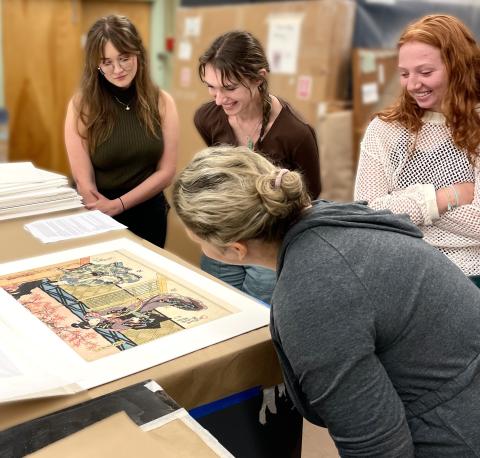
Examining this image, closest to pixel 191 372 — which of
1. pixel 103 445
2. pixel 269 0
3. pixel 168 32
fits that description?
pixel 103 445

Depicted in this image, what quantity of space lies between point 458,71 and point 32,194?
3.61 ft

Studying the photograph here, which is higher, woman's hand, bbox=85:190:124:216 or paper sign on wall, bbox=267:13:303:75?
paper sign on wall, bbox=267:13:303:75

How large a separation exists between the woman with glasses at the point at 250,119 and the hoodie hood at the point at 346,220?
1.84ft

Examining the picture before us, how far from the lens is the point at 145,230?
5.88 feet

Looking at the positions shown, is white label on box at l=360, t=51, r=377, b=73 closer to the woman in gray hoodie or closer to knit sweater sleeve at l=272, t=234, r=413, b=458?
the woman in gray hoodie

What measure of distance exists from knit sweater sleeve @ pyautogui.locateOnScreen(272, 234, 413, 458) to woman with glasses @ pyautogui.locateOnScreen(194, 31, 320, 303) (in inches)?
26.3

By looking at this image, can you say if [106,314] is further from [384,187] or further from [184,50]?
[184,50]

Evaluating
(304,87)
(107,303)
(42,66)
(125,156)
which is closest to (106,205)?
(125,156)

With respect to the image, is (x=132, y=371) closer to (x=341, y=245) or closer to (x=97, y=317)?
(x=97, y=317)

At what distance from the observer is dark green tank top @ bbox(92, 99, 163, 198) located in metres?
1.63

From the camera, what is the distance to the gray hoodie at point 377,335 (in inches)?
30.4

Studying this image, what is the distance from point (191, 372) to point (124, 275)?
1.12 feet

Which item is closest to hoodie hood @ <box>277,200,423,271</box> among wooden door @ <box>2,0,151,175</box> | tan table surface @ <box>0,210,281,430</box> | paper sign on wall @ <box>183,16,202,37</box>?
tan table surface @ <box>0,210,281,430</box>

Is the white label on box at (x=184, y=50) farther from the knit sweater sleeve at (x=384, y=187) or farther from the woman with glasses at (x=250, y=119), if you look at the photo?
the knit sweater sleeve at (x=384, y=187)
